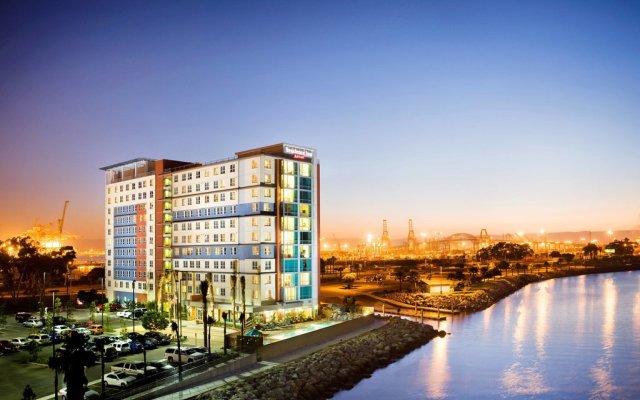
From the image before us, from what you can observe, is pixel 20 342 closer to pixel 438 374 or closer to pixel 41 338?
pixel 41 338

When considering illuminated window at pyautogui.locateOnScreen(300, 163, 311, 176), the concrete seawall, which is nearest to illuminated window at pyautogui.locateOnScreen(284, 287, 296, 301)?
the concrete seawall

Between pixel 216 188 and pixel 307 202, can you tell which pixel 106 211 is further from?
pixel 307 202

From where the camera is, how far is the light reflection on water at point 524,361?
50312 millimetres

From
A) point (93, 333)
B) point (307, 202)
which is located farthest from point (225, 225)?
point (93, 333)

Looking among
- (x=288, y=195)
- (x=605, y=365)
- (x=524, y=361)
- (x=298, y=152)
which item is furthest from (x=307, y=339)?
(x=605, y=365)

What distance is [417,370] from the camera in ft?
189

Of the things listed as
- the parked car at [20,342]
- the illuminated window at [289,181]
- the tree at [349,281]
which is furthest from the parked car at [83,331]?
the tree at [349,281]

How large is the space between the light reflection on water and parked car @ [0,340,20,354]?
3147 centimetres

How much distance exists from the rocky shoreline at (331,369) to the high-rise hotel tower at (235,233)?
1054cm

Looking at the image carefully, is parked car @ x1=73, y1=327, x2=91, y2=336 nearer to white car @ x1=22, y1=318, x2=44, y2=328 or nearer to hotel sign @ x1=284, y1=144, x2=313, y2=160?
white car @ x1=22, y1=318, x2=44, y2=328

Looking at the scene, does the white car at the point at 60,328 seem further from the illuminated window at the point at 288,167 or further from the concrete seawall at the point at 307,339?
the illuminated window at the point at 288,167

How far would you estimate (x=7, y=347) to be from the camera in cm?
5219

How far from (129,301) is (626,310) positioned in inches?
3503

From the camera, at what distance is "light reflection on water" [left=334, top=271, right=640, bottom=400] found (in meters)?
50.3
